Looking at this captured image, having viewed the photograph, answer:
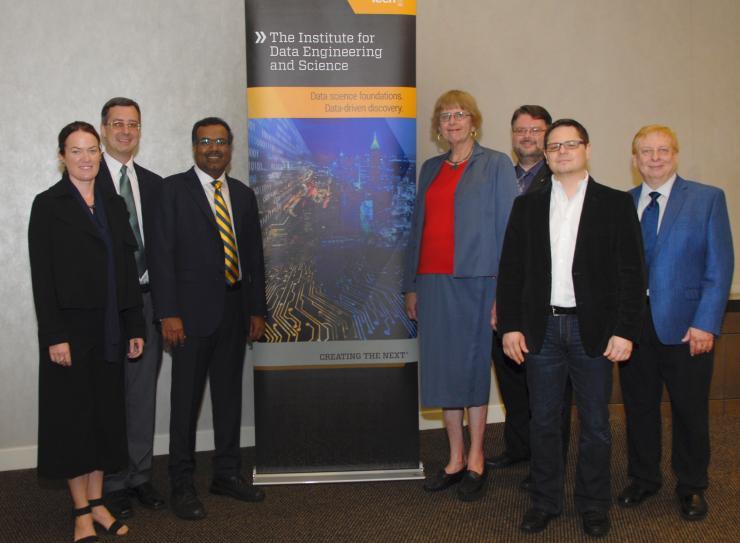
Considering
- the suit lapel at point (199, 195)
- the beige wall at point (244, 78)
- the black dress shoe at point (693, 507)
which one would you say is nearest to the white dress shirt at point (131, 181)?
the suit lapel at point (199, 195)

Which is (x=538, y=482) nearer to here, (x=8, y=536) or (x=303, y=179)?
(x=303, y=179)

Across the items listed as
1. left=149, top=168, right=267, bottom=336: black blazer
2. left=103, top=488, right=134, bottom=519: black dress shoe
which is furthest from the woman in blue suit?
left=103, top=488, right=134, bottom=519: black dress shoe

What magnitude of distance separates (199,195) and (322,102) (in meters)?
0.79

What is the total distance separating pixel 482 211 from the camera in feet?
11.4

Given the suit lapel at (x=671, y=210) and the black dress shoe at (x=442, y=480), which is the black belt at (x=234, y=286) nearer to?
the black dress shoe at (x=442, y=480)

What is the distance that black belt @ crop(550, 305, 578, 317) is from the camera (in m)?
2.93

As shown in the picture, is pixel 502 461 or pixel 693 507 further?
pixel 502 461

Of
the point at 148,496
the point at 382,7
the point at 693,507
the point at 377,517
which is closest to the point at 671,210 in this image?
the point at 693,507

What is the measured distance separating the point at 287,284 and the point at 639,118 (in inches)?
117

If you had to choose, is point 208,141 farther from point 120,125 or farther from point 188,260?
point 188,260

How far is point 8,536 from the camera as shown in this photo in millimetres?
3250

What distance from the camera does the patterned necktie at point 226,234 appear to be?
11.3ft

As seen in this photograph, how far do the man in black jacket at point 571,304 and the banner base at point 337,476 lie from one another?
792 mm

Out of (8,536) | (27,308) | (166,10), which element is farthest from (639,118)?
(8,536)
